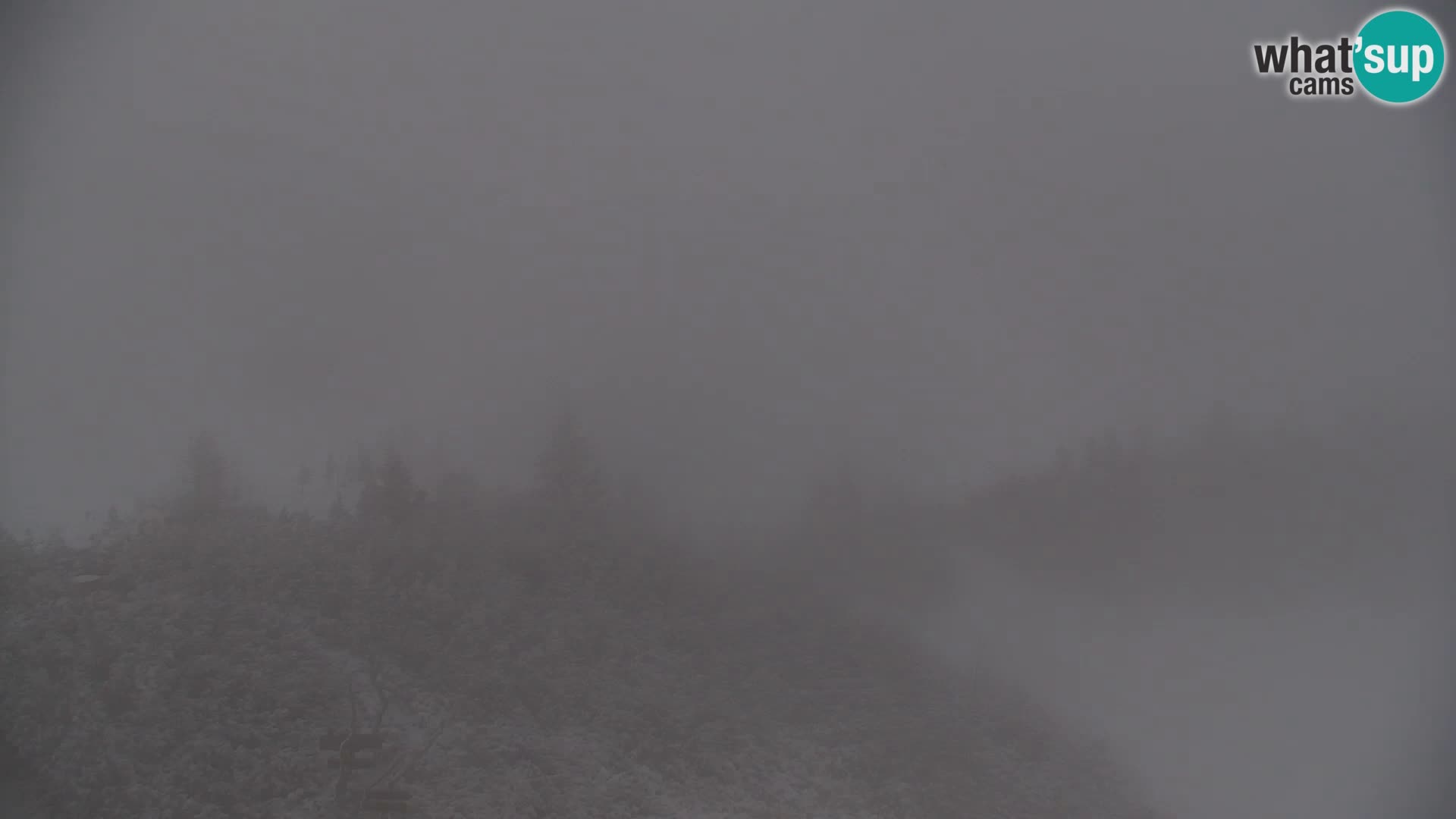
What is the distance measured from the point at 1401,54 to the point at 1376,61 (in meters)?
0.32

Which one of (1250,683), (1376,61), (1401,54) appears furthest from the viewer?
(1250,683)

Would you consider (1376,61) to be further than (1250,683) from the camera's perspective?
No

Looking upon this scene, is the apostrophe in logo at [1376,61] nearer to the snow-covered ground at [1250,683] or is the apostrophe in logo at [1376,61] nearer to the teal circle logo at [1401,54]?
the teal circle logo at [1401,54]

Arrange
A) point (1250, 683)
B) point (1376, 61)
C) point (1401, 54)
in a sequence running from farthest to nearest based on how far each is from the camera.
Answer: point (1250, 683) < point (1376, 61) < point (1401, 54)

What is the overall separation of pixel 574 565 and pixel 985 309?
37.2ft

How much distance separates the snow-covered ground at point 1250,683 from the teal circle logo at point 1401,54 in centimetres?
974

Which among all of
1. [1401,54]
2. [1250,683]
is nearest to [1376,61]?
[1401,54]

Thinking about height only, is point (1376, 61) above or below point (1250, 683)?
above

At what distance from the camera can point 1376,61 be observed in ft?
37.8

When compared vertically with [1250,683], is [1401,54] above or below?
above

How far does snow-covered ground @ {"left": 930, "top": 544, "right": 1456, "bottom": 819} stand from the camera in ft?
39.8

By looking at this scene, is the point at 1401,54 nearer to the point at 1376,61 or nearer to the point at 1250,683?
the point at 1376,61

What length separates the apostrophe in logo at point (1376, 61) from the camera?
36.5 ft

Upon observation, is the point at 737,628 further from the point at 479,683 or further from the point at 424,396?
the point at 424,396
